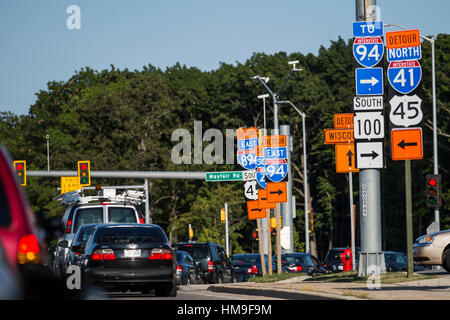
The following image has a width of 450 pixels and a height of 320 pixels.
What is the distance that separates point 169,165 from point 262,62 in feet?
38.3

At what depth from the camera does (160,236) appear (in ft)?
61.7

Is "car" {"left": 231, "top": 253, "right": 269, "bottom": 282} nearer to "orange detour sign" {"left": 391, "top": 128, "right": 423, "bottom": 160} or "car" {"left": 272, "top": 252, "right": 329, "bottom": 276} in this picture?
"car" {"left": 272, "top": 252, "right": 329, "bottom": 276}

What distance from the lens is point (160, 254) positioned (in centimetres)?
1823

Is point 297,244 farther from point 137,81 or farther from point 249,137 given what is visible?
point 249,137

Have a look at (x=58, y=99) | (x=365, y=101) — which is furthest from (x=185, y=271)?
(x=58, y=99)

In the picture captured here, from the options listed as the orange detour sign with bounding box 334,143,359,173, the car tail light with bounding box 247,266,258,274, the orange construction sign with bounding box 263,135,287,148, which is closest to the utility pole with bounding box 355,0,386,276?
the orange detour sign with bounding box 334,143,359,173

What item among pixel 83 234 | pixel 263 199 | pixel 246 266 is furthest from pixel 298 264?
pixel 83 234

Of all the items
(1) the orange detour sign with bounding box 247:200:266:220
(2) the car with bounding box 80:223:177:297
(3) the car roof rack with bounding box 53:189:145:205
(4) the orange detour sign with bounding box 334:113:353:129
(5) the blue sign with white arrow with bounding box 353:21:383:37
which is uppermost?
(5) the blue sign with white arrow with bounding box 353:21:383:37

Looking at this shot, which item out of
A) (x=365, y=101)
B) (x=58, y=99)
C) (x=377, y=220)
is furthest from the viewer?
(x=58, y=99)

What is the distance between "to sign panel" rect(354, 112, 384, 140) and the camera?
20906mm

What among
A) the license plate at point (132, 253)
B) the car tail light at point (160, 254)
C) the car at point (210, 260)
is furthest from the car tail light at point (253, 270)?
the license plate at point (132, 253)

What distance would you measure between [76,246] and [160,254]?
2.12m

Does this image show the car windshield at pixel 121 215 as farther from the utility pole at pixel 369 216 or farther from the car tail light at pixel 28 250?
the car tail light at pixel 28 250

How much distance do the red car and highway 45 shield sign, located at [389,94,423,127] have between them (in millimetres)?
15567
